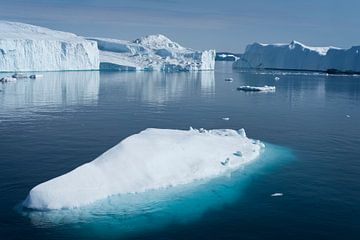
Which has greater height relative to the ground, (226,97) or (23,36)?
(23,36)

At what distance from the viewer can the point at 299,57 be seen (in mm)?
119062

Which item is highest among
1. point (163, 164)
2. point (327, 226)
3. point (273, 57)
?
point (273, 57)

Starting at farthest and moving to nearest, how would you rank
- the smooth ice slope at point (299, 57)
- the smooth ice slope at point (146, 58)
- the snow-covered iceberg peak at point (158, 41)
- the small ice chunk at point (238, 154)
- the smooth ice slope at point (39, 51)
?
1. the snow-covered iceberg peak at point (158, 41)
2. the smooth ice slope at point (299, 57)
3. the smooth ice slope at point (146, 58)
4. the smooth ice slope at point (39, 51)
5. the small ice chunk at point (238, 154)

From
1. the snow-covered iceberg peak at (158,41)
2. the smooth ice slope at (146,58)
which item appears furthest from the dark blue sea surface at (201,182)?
the snow-covered iceberg peak at (158,41)

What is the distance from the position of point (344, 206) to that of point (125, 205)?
6623 millimetres

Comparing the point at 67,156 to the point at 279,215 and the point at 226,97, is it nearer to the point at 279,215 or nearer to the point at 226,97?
→ the point at 279,215

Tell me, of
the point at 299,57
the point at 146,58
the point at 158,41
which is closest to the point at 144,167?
the point at 146,58

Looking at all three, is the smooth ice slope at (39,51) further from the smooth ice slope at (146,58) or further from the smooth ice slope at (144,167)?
the smooth ice slope at (144,167)

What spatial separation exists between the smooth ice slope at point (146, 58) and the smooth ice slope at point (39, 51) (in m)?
7.24

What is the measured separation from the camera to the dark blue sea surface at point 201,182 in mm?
10945

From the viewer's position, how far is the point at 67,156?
17688 millimetres

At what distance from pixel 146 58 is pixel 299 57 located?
146 feet

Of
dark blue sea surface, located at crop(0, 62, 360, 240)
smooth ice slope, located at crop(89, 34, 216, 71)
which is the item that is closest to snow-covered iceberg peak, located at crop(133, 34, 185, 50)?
smooth ice slope, located at crop(89, 34, 216, 71)

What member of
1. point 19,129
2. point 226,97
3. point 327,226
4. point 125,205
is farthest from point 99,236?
point 226,97
